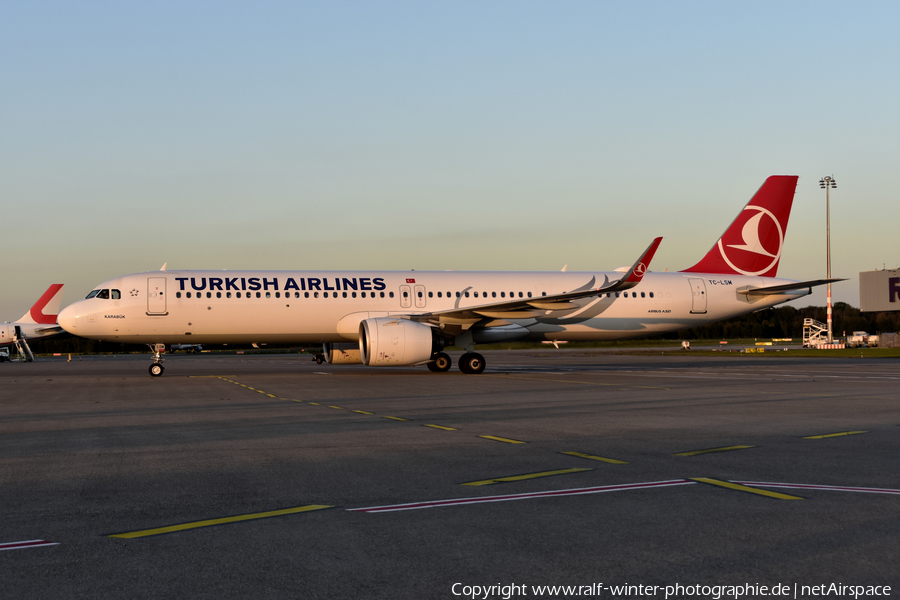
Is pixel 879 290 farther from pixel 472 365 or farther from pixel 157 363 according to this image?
pixel 157 363

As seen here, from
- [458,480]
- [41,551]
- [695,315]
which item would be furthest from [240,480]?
[695,315]

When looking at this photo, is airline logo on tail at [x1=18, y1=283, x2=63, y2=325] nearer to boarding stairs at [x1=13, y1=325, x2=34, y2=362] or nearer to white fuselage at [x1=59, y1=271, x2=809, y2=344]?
boarding stairs at [x1=13, y1=325, x2=34, y2=362]

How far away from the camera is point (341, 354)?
28.1 m

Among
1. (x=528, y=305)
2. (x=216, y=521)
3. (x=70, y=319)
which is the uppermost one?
(x=528, y=305)

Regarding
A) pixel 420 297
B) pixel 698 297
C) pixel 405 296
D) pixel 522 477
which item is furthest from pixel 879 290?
pixel 522 477

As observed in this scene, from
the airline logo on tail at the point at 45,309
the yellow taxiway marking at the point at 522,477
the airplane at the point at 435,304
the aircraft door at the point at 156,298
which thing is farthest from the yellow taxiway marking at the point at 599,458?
the airline logo on tail at the point at 45,309

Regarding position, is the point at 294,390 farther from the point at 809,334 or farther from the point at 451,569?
the point at 809,334

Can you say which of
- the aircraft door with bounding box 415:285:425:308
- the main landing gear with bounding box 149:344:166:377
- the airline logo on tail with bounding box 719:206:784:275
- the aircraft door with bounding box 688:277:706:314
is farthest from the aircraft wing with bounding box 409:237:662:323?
the main landing gear with bounding box 149:344:166:377

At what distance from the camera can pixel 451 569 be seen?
4.10m

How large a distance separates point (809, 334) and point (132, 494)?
2779 inches

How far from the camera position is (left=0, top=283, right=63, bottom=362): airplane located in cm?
5819

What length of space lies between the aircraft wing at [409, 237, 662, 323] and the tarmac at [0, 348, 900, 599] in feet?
37.8

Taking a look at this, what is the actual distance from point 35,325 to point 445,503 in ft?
213

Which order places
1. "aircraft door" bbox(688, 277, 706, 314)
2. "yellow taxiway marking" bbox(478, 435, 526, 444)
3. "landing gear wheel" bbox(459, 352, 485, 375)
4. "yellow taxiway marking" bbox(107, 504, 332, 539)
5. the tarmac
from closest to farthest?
1. the tarmac
2. "yellow taxiway marking" bbox(107, 504, 332, 539)
3. "yellow taxiway marking" bbox(478, 435, 526, 444)
4. "landing gear wheel" bbox(459, 352, 485, 375)
5. "aircraft door" bbox(688, 277, 706, 314)
